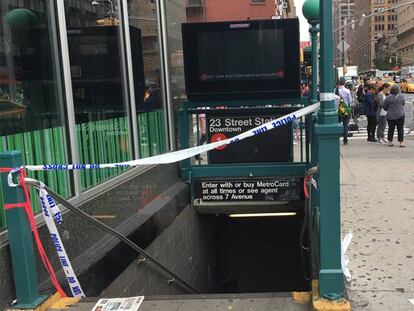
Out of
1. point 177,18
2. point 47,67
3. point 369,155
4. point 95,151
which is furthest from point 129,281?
point 369,155

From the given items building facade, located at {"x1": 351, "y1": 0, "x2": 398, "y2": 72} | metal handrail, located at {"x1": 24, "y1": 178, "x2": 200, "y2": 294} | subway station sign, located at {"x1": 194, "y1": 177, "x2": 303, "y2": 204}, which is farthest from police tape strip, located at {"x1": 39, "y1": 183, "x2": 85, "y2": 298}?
building facade, located at {"x1": 351, "y1": 0, "x2": 398, "y2": 72}

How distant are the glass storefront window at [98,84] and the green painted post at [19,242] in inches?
52.6

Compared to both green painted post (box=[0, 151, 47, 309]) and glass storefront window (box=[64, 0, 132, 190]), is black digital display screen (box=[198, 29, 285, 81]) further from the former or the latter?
green painted post (box=[0, 151, 47, 309])

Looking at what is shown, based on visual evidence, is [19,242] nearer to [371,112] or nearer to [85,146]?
[85,146]

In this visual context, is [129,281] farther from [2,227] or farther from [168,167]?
[168,167]

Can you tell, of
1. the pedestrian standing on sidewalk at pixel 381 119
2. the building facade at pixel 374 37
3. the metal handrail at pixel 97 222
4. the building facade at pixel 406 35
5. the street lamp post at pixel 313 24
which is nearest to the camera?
the metal handrail at pixel 97 222

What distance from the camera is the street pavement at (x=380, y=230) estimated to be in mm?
3898

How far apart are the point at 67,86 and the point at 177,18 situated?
4.24m

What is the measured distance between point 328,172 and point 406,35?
13696cm

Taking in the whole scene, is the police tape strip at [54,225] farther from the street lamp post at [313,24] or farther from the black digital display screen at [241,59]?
the street lamp post at [313,24]

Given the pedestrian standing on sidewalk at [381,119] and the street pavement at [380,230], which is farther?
the pedestrian standing on sidewalk at [381,119]

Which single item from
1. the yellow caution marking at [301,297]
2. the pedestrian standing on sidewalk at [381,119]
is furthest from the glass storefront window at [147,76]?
the pedestrian standing on sidewalk at [381,119]

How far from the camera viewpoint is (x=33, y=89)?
4055 millimetres

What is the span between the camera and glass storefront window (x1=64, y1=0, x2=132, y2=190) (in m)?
4.69
